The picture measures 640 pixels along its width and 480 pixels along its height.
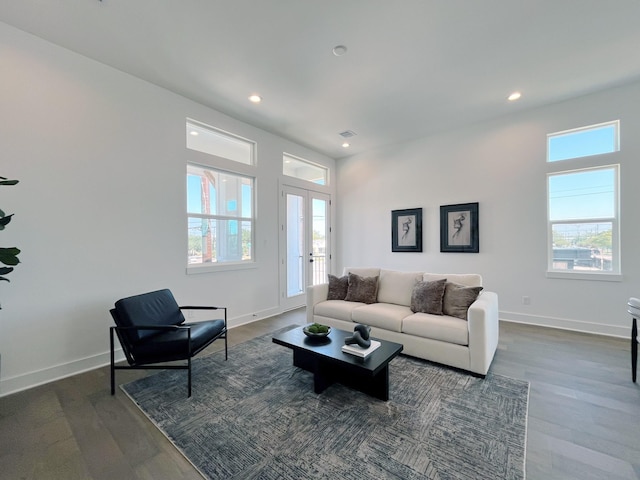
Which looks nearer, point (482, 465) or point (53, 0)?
point (482, 465)

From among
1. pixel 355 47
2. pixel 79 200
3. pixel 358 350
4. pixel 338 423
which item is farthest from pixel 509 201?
pixel 79 200

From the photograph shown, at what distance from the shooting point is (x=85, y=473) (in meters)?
1.52

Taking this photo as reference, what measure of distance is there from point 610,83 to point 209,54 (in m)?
4.75

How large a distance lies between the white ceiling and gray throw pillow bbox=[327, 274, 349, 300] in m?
2.45

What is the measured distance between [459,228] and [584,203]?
5.16 feet

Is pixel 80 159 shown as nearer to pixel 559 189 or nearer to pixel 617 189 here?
pixel 559 189

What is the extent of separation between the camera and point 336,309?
11.4ft

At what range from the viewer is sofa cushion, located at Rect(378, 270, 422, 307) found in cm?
349

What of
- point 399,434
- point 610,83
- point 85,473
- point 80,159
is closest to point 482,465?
point 399,434

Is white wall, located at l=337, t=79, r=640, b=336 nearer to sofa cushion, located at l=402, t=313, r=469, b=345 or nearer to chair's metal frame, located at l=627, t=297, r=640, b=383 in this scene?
chair's metal frame, located at l=627, t=297, r=640, b=383

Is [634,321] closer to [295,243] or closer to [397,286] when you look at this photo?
[397,286]

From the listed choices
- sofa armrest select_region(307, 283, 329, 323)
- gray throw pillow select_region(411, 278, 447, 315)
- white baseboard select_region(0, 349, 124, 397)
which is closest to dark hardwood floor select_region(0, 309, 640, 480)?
white baseboard select_region(0, 349, 124, 397)

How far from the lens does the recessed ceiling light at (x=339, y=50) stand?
2.63 m

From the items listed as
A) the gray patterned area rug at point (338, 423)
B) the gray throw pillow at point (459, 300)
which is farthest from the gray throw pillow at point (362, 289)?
the gray patterned area rug at point (338, 423)
